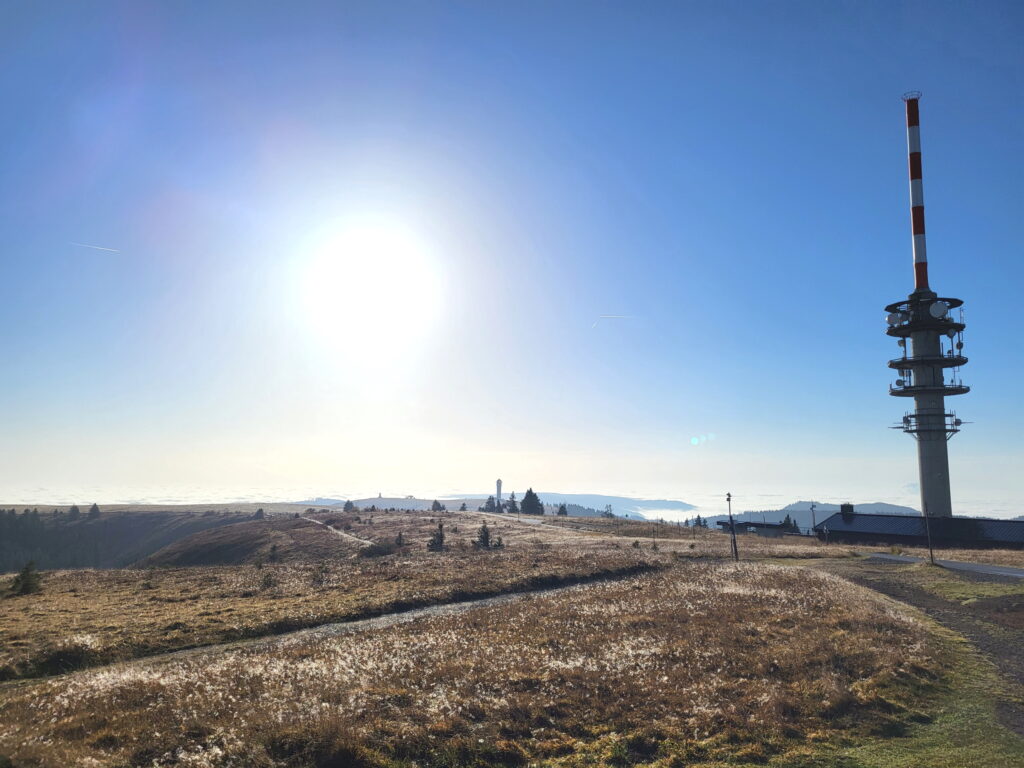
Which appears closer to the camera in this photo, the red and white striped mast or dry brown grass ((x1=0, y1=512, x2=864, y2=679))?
dry brown grass ((x1=0, y1=512, x2=864, y2=679))

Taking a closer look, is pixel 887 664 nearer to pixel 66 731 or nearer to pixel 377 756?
pixel 377 756

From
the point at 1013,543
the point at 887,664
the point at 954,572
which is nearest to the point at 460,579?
the point at 887,664

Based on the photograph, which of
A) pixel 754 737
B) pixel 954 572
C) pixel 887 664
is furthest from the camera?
pixel 954 572

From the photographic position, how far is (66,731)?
12.4 m

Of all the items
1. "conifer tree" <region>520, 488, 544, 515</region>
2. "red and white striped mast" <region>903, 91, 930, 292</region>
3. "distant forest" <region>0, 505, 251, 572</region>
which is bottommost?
"distant forest" <region>0, 505, 251, 572</region>

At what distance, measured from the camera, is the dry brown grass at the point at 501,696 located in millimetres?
12211

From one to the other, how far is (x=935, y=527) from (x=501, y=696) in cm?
7804

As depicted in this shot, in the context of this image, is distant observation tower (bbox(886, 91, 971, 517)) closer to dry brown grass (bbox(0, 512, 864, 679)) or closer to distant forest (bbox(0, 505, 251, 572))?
dry brown grass (bbox(0, 512, 864, 679))

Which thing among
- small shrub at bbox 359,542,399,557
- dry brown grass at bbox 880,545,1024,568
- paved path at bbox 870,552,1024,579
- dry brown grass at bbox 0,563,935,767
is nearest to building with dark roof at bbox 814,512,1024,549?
dry brown grass at bbox 880,545,1024,568

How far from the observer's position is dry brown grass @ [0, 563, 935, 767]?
12.2 m

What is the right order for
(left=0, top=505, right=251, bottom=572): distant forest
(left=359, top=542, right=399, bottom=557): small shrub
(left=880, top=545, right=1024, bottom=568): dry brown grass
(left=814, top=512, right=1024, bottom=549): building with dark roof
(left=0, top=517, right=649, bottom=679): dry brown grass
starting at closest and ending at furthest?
1. (left=0, top=517, right=649, bottom=679): dry brown grass
2. (left=880, top=545, right=1024, bottom=568): dry brown grass
3. (left=359, top=542, right=399, bottom=557): small shrub
4. (left=814, top=512, right=1024, bottom=549): building with dark roof
5. (left=0, top=505, right=251, bottom=572): distant forest

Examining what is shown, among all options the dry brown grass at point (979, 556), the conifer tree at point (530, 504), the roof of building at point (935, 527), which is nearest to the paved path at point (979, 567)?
the dry brown grass at point (979, 556)

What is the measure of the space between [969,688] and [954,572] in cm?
3057

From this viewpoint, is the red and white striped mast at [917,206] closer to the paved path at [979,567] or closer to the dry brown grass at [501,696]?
the paved path at [979,567]
